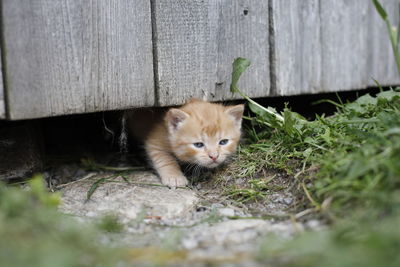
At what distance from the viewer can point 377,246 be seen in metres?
1.08

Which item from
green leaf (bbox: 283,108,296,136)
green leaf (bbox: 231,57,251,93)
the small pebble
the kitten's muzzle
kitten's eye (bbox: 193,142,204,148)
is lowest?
the small pebble

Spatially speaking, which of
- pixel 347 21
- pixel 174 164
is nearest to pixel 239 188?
pixel 174 164

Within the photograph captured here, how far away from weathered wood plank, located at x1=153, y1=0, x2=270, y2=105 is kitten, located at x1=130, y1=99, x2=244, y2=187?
0.30ft

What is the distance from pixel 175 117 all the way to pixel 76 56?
74 cm

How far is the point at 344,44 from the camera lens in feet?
10.4

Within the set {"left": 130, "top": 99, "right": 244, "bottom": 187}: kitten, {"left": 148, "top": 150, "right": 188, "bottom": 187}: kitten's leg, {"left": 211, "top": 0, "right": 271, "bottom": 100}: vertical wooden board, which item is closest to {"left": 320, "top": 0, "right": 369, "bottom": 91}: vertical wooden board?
{"left": 211, "top": 0, "right": 271, "bottom": 100}: vertical wooden board

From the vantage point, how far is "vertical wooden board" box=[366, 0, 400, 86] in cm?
335

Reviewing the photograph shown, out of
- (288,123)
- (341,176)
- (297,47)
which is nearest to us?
(341,176)

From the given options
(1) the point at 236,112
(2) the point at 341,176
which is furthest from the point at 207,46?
Result: (2) the point at 341,176

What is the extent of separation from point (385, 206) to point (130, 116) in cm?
207

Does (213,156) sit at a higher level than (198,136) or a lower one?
lower

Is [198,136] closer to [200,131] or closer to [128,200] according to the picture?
[200,131]

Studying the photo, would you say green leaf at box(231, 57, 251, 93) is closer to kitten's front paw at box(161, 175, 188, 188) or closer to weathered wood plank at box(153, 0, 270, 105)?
weathered wood plank at box(153, 0, 270, 105)

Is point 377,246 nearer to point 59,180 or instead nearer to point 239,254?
point 239,254
